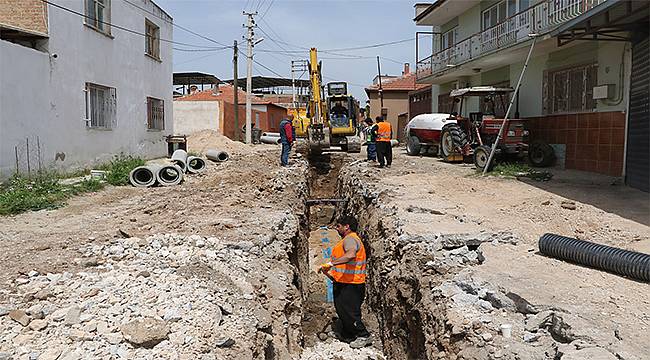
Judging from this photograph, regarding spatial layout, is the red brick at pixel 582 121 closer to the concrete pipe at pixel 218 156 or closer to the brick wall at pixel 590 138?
the brick wall at pixel 590 138

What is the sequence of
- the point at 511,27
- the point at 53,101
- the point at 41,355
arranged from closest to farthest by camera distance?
the point at 41,355 < the point at 53,101 < the point at 511,27

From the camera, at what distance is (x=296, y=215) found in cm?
1034

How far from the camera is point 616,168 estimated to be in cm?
1239

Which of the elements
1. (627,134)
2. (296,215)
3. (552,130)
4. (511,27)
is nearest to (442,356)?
(296,215)

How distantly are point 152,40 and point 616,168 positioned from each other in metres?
16.0

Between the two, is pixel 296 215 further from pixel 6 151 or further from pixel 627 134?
pixel 627 134

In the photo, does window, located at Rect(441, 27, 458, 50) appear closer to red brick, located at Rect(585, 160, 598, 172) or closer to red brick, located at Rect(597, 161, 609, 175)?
red brick, located at Rect(585, 160, 598, 172)

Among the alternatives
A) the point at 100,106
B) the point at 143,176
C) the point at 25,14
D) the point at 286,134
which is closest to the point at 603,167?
the point at 286,134

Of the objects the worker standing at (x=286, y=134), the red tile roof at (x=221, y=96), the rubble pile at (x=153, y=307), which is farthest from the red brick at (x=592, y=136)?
the red tile roof at (x=221, y=96)

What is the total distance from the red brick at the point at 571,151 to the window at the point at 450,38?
1152 centimetres

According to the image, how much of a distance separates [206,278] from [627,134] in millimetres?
9904

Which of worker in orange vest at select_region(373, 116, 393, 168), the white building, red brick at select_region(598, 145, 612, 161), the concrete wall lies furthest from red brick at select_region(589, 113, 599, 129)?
the concrete wall

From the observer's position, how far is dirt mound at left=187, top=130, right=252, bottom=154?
80.5 ft

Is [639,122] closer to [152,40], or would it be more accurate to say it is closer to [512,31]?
[512,31]
